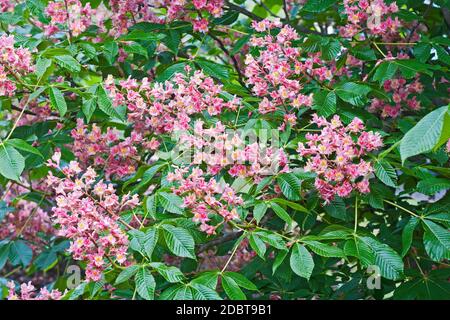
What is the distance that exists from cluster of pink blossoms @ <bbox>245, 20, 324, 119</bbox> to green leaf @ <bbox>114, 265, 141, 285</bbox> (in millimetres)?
722

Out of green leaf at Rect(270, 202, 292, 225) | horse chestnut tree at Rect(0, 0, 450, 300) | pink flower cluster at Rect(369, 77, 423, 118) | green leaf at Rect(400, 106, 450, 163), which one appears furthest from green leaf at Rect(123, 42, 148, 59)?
green leaf at Rect(400, 106, 450, 163)

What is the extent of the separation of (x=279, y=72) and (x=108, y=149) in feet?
2.77

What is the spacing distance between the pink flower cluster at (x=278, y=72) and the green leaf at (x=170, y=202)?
0.48 m

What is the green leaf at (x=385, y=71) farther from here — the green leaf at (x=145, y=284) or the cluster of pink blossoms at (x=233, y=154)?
the green leaf at (x=145, y=284)

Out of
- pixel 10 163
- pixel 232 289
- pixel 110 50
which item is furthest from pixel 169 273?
pixel 110 50

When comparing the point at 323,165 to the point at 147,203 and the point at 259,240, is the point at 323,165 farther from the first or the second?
the point at 147,203

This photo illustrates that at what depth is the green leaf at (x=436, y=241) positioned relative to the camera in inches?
84.4

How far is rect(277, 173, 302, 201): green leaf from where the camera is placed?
85.4 inches

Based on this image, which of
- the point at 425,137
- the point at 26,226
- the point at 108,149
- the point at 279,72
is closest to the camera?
the point at 425,137

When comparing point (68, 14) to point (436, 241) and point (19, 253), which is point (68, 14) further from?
point (436, 241)

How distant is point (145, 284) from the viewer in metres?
1.96

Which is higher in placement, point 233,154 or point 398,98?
point 233,154

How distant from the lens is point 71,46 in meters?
2.63
